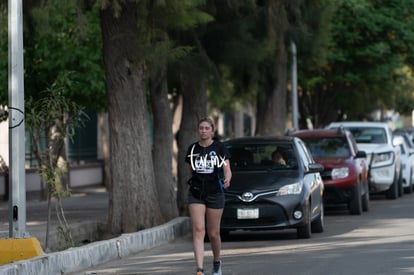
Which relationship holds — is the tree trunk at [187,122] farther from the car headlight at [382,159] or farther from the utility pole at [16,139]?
the utility pole at [16,139]

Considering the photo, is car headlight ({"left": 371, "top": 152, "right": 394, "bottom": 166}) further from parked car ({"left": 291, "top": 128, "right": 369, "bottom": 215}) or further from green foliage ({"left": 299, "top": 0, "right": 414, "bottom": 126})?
green foliage ({"left": 299, "top": 0, "right": 414, "bottom": 126})

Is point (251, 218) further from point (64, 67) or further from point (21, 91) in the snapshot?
point (64, 67)

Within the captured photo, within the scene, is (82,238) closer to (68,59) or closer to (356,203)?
(356,203)

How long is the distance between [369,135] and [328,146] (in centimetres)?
525

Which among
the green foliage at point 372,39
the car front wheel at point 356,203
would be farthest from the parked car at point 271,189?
the green foliage at point 372,39

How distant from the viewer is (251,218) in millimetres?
18266

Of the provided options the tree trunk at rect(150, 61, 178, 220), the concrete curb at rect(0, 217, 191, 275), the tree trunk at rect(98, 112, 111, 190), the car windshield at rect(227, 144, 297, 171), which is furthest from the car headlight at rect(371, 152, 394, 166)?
the tree trunk at rect(98, 112, 111, 190)

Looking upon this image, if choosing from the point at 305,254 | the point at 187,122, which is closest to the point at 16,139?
the point at 305,254

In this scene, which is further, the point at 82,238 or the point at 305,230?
the point at 82,238

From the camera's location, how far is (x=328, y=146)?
2527 centimetres

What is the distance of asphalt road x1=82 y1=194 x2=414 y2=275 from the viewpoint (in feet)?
47.8

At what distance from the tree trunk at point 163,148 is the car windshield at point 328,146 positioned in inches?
130

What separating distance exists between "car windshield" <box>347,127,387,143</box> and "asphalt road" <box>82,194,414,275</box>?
25.7 feet

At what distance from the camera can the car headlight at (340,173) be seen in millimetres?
24234
